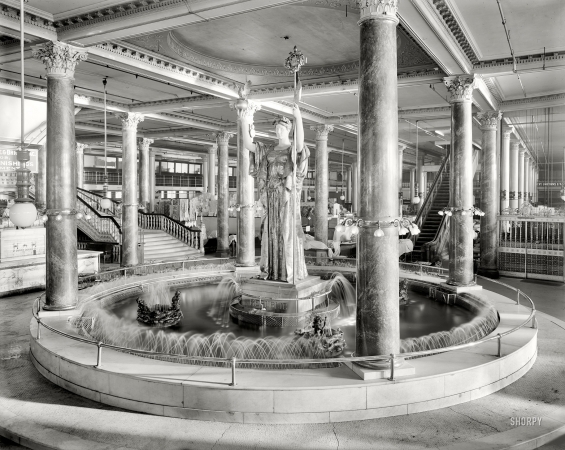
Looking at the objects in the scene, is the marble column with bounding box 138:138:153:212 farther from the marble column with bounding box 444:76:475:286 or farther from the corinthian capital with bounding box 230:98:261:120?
the marble column with bounding box 444:76:475:286

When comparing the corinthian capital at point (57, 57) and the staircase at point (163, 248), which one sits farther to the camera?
the staircase at point (163, 248)

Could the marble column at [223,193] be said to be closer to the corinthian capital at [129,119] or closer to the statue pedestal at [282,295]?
the corinthian capital at [129,119]

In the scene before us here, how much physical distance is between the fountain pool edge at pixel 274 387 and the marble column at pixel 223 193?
15.4 m

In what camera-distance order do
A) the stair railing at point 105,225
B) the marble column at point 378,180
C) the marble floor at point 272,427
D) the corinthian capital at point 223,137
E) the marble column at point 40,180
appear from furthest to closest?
the marble column at point 40,180 < the corinthian capital at point 223,137 < the stair railing at point 105,225 < the marble column at point 378,180 < the marble floor at point 272,427

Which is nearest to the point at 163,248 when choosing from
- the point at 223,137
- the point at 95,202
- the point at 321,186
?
the point at 223,137

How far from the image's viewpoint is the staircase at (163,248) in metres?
19.1

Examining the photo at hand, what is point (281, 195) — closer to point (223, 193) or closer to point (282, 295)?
point (282, 295)

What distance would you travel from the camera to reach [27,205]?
5.48m

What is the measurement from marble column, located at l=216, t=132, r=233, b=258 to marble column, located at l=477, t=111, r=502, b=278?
1061cm

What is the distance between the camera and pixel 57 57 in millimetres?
8797

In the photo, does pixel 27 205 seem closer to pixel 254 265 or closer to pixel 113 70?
pixel 113 70

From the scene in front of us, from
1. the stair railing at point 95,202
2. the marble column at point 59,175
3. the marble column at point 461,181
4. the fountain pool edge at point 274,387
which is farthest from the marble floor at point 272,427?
the stair railing at point 95,202

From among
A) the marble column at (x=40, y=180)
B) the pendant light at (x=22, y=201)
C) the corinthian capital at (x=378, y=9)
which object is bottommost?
the pendant light at (x=22, y=201)

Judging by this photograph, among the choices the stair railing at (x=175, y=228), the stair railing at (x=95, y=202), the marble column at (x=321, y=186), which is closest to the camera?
the marble column at (x=321, y=186)
